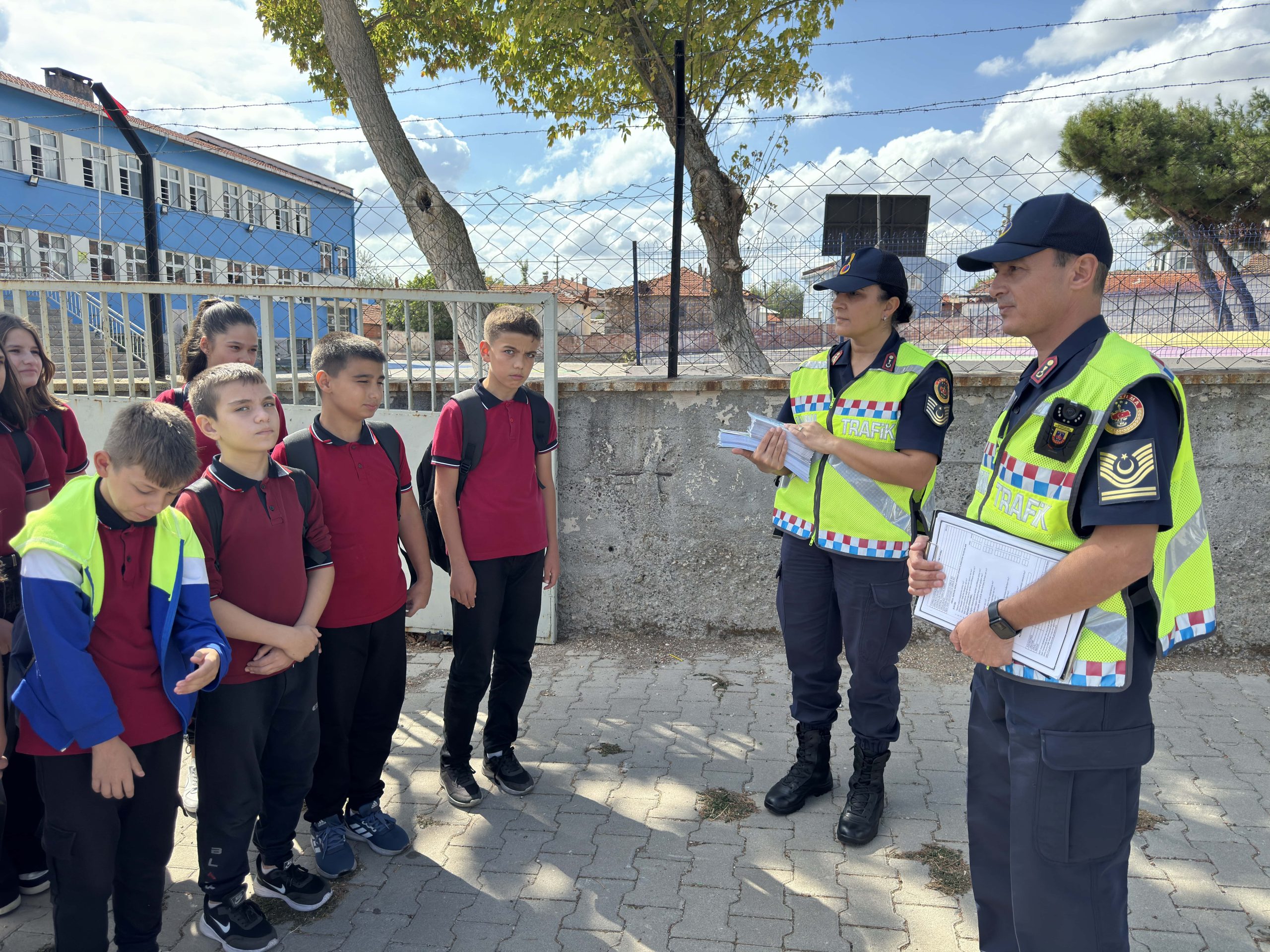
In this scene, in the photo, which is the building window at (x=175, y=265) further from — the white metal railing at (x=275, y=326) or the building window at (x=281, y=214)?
the building window at (x=281, y=214)

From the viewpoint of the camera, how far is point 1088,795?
1.65 meters

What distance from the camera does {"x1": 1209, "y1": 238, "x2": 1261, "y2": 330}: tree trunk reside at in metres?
5.09

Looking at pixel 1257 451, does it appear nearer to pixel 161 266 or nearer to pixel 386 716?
pixel 386 716

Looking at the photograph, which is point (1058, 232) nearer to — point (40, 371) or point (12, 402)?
point (12, 402)

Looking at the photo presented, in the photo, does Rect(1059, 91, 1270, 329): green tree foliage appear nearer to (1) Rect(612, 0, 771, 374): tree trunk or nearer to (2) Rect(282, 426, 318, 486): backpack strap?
(1) Rect(612, 0, 771, 374): tree trunk

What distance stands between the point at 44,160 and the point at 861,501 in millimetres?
25039

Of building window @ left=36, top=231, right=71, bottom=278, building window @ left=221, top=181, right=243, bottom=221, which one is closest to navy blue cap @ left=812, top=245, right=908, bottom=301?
building window @ left=221, top=181, right=243, bottom=221

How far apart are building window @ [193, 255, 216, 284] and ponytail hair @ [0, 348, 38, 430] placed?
255cm

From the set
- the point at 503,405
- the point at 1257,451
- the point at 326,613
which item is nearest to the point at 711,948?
the point at 326,613

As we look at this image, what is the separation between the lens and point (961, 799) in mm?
3082

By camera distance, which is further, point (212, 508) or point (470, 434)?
point (470, 434)

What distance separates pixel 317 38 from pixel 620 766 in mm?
8486

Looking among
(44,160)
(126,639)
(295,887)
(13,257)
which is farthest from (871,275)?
(44,160)

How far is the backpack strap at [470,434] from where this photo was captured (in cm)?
300
